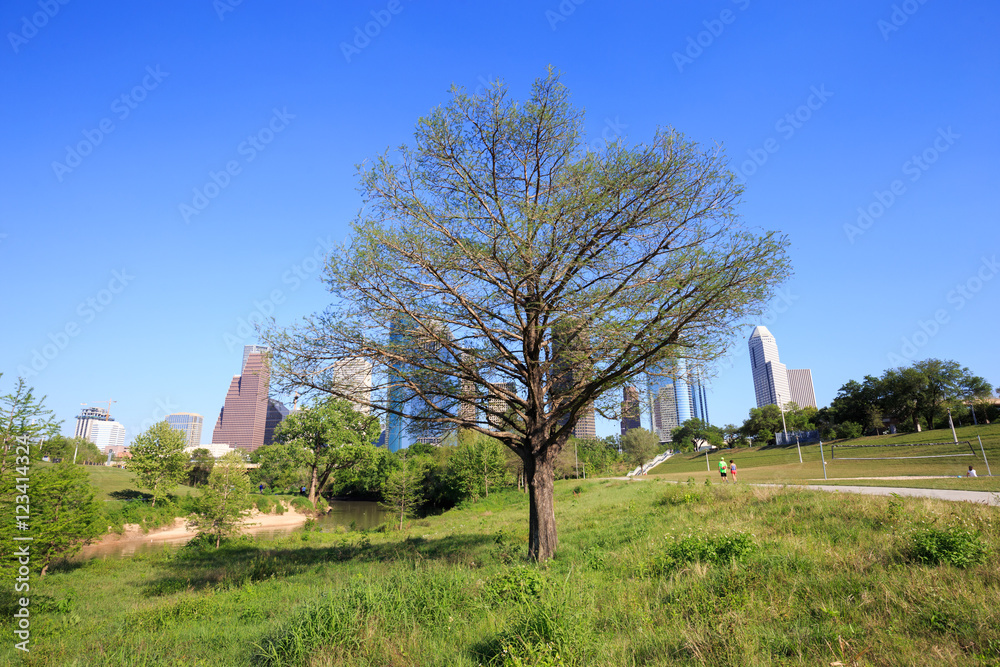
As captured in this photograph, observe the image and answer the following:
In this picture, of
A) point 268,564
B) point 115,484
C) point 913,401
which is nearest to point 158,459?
point 115,484

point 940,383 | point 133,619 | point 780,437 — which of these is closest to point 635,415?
point 133,619

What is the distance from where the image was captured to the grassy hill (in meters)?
3.99

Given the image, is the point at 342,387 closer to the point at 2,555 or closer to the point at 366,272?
the point at 366,272

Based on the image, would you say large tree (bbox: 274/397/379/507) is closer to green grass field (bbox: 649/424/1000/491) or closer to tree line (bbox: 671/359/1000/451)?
green grass field (bbox: 649/424/1000/491)

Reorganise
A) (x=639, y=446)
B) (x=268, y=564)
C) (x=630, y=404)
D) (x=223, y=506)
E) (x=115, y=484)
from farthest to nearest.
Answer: (x=639, y=446) → (x=115, y=484) → (x=223, y=506) → (x=268, y=564) → (x=630, y=404)

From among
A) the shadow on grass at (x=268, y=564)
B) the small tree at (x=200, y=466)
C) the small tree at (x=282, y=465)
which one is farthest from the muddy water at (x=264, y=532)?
the small tree at (x=200, y=466)

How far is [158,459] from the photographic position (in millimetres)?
41312

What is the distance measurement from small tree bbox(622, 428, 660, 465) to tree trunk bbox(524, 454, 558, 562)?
69.1 m

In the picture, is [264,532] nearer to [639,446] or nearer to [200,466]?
[200,466]

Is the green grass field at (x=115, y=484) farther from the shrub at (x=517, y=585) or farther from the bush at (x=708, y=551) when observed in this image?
the bush at (x=708, y=551)

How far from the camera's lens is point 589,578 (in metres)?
6.90

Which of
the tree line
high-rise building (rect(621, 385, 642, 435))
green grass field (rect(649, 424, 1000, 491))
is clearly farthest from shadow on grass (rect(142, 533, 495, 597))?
the tree line

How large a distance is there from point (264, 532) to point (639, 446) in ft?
199

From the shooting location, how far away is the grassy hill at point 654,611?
13.1ft
